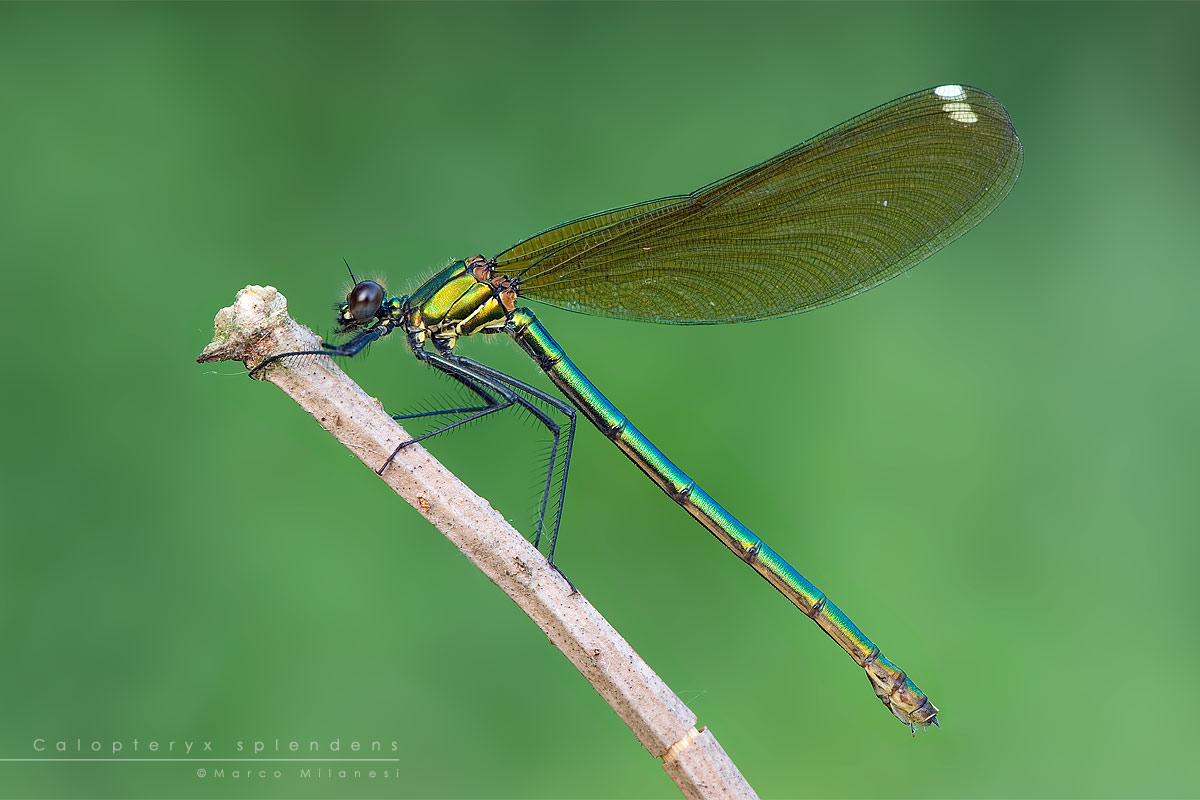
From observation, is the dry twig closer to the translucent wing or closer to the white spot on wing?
the translucent wing

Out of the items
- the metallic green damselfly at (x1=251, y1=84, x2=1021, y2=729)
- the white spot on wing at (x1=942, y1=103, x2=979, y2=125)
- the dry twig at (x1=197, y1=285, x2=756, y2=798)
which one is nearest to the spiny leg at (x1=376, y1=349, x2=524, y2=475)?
the metallic green damselfly at (x1=251, y1=84, x2=1021, y2=729)

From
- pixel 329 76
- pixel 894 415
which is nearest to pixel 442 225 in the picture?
pixel 329 76

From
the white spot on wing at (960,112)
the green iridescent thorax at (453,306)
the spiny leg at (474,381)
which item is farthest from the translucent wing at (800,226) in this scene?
the spiny leg at (474,381)

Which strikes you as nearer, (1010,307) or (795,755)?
(795,755)

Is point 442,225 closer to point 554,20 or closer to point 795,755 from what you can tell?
point 554,20

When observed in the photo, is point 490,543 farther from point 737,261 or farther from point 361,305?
point 737,261

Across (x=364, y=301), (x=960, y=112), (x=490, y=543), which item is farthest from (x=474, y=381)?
(x=960, y=112)
